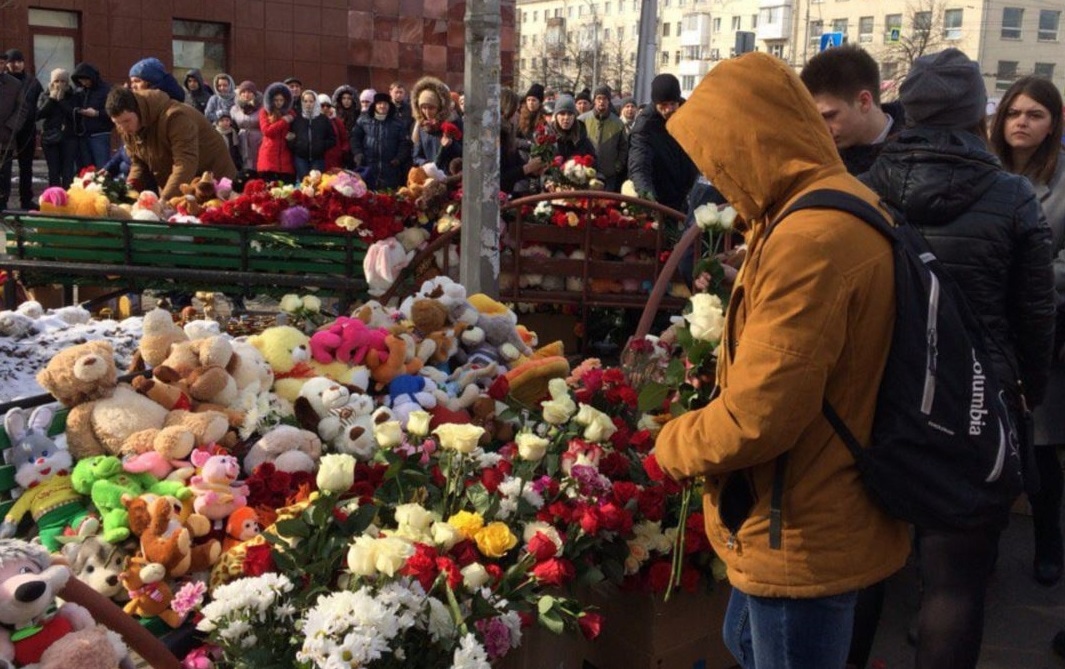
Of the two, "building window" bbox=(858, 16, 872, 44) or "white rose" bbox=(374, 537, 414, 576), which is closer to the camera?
"white rose" bbox=(374, 537, 414, 576)

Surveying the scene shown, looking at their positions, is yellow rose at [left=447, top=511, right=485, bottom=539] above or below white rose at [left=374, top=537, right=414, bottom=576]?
below

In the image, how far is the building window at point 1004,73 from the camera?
62.9 metres

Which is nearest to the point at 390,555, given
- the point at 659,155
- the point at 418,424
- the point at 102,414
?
the point at 418,424

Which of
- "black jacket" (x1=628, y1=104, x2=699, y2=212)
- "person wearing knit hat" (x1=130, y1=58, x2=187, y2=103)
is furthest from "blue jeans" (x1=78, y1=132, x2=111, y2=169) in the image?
"black jacket" (x1=628, y1=104, x2=699, y2=212)

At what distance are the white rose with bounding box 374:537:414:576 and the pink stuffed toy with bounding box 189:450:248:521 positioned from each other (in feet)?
2.39

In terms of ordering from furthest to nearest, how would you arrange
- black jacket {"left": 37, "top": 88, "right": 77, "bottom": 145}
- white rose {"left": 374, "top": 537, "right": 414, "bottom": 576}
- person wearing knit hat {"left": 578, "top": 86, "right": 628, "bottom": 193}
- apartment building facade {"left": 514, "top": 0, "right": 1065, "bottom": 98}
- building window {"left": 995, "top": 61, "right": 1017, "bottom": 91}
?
building window {"left": 995, "top": 61, "right": 1017, "bottom": 91}
apartment building facade {"left": 514, "top": 0, "right": 1065, "bottom": 98}
black jacket {"left": 37, "top": 88, "right": 77, "bottom": 145}
person wearing knit hat {"left": 578, "top": 86, "right": 628, "bottom": 193}
white rose {"left": 374, "top": 537, "right": 414, "bottom": 576}

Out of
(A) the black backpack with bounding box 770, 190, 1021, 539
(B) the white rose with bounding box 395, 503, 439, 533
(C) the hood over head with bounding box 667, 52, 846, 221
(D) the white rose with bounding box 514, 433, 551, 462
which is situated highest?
(C) the hood over head with bounding box 667, 52, 846, 221

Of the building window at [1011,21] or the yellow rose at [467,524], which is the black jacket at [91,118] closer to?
the yellow rose at [467,524]

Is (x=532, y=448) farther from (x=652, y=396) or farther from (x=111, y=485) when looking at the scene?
(x=111, y=485)

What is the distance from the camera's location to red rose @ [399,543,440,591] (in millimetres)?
2438

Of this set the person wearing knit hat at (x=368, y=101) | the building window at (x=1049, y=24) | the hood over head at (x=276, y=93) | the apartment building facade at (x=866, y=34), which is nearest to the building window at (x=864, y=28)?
the apartment building facade at (x=866, y=34)

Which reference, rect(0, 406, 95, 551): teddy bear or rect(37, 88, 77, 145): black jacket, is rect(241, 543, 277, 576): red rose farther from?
rect(37, 88, 77, 145): black jacket

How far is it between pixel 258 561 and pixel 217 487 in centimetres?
53

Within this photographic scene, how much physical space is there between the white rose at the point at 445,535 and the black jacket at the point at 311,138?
9232 mm
